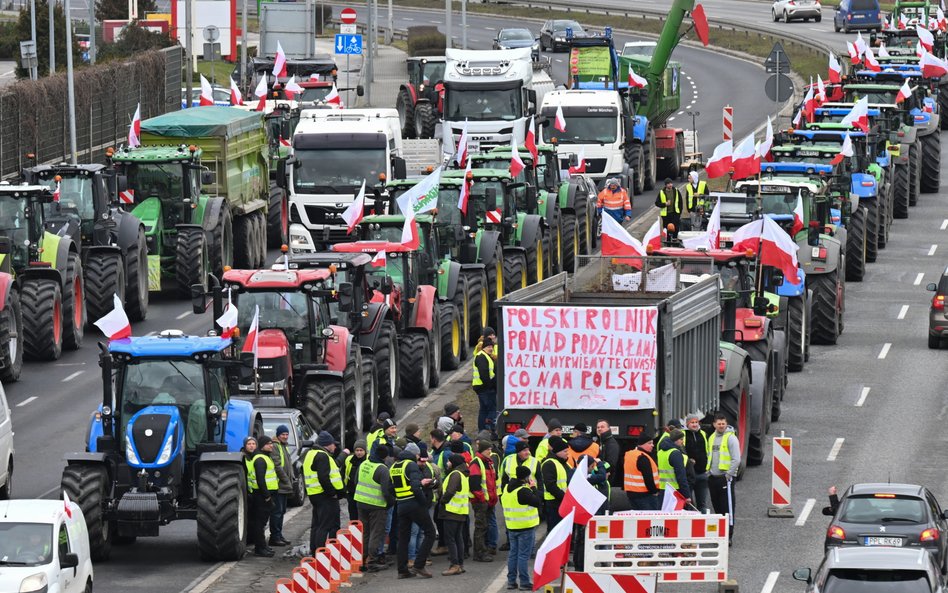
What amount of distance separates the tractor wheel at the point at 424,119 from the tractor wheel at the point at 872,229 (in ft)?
57.1

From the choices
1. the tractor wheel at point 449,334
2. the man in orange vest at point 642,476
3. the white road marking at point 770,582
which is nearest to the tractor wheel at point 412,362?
the tractor wheel at point 449,334

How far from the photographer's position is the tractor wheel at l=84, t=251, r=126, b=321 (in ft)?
125

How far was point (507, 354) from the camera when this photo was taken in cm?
2600

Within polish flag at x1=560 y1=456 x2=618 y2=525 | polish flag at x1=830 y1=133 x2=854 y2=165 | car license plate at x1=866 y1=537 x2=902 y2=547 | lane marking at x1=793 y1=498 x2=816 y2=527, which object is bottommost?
lane marking at x1=793 y1=498 x2=816 y2=527

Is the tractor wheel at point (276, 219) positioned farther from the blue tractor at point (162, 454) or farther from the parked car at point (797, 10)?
the parked car at point (797, 10)

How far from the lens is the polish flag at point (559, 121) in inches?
1992

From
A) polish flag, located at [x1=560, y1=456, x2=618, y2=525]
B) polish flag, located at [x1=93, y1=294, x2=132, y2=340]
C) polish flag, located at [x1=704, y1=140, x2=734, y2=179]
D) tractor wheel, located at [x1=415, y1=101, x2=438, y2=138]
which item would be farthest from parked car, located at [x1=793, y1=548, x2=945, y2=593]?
tractor wheel, located at [x1=415, y1=101, x2=438, y2=138]

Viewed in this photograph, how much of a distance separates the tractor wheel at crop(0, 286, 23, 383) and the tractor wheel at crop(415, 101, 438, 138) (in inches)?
1070

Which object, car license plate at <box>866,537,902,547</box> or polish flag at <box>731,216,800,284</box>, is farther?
polish flag at <box>731,216,800,284</box>

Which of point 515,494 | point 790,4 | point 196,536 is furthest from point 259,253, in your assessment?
point 790,4

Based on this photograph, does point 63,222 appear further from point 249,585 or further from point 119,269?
point 249,585

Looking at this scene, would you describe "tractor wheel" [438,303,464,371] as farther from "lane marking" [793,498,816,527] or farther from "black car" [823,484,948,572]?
"black car" [823,484,948,572]

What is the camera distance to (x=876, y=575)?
20250mm

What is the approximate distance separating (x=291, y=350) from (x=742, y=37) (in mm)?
67360
